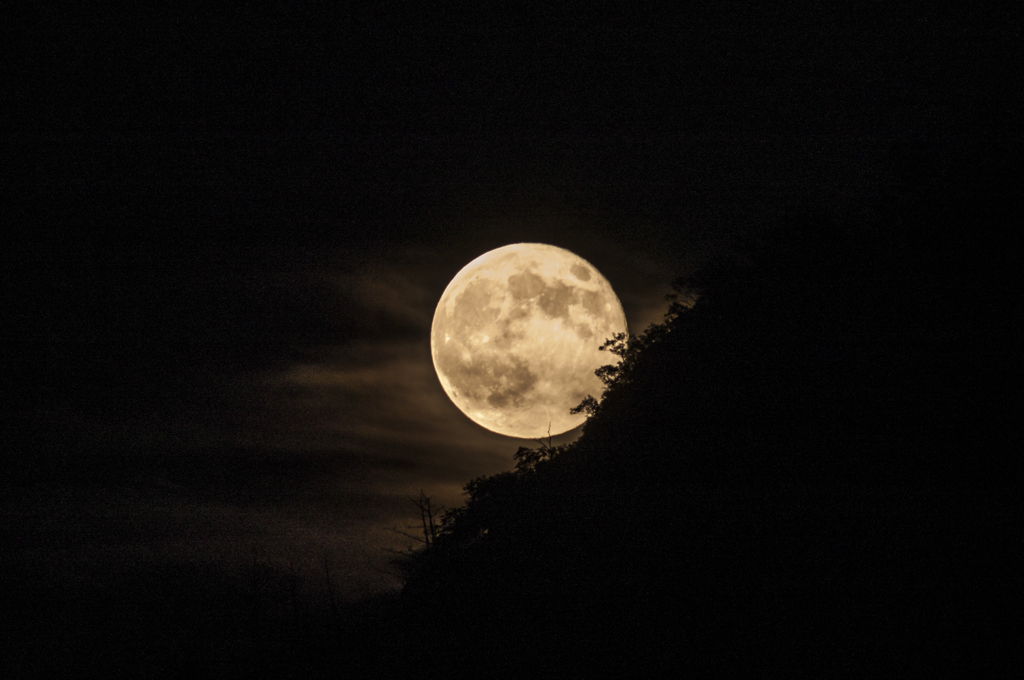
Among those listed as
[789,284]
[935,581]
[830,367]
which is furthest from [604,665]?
[789,284]

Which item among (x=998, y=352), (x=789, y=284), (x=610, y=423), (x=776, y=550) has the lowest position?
(x=776, y=550)

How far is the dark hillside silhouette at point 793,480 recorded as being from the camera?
14594mm

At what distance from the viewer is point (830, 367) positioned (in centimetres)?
1933

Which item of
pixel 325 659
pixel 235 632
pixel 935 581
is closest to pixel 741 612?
pixel 935 581

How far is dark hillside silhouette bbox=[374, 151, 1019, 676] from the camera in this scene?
1459 centimetres

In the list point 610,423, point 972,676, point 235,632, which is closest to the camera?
point 972,676

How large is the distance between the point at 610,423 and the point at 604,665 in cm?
997

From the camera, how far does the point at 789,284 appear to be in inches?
846

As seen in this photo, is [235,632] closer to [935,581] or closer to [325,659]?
[325,659]

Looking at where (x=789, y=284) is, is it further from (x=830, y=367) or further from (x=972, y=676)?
(x=972, y=676)

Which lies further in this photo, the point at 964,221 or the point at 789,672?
the point at 964,221

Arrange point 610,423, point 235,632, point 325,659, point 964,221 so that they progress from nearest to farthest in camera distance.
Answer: point 964,221 → point 610,423 → point 325,659 → point 235,632

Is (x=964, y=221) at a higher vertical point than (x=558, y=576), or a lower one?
higher

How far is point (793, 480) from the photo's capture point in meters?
18.3
